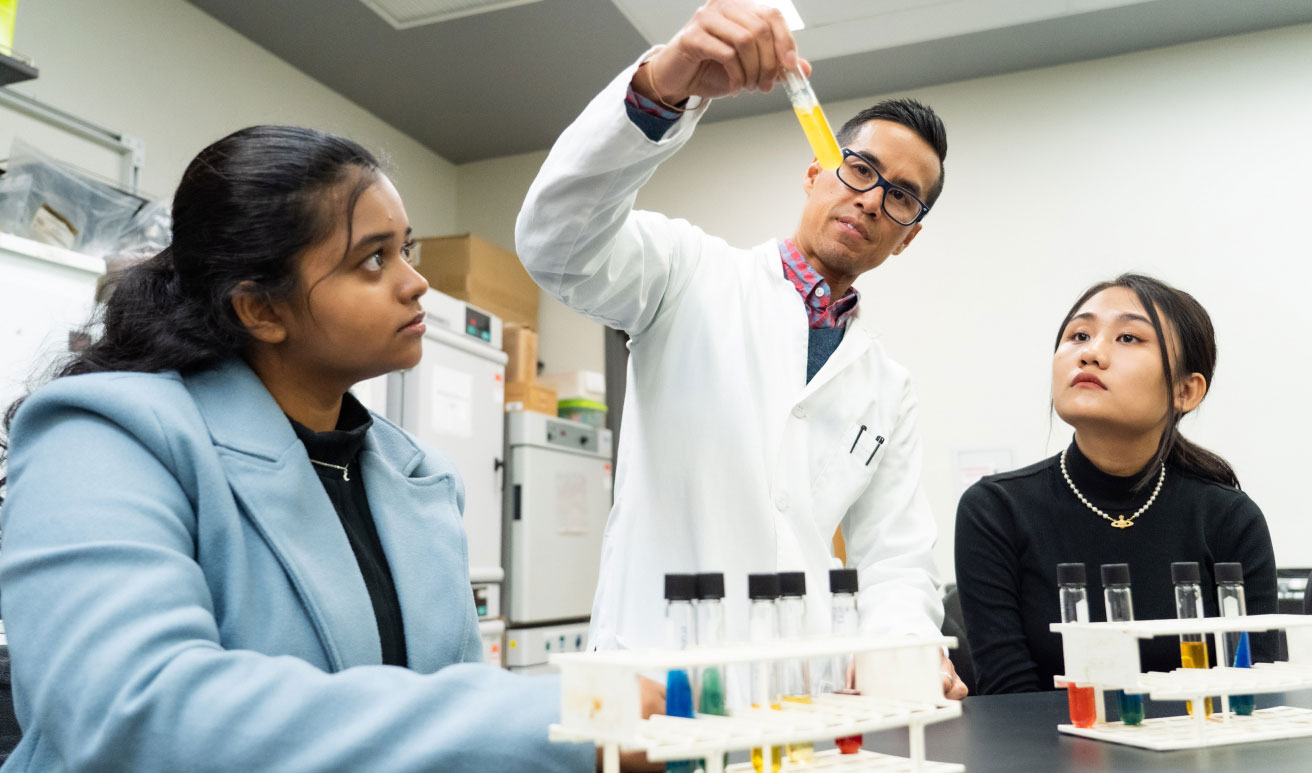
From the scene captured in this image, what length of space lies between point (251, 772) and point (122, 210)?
2.29 m

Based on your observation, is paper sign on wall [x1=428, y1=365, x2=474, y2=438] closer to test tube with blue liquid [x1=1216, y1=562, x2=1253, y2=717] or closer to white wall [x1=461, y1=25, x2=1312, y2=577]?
white wall [x1=461, y1=25, x2=1312, y2=577]

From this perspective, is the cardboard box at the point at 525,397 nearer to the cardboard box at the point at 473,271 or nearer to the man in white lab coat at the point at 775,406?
the cardboard box at the point at 473,271

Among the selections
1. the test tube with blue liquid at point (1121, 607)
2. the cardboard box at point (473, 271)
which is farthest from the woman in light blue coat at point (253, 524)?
the cardboard box at point (473, 271)

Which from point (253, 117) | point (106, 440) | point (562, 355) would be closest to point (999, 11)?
point (562, 355)

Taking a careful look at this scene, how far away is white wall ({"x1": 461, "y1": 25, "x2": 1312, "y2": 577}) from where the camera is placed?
3.48 m

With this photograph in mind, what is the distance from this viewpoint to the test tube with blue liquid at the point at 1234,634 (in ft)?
3.13

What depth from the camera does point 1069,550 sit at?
4.87ft

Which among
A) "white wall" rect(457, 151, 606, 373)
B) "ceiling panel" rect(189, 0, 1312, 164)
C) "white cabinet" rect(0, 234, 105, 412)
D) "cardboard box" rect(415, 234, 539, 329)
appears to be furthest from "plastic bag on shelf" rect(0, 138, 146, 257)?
"white wall" rect(457, 151, 606, 373)

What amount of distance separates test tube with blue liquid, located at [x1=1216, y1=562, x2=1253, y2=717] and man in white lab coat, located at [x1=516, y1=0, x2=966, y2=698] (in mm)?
339

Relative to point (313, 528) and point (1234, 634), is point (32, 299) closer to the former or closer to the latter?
point (313, 528)

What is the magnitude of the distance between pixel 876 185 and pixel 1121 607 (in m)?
0.78

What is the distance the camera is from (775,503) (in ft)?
4.67

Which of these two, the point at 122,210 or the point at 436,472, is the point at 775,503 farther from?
the point at 122,210

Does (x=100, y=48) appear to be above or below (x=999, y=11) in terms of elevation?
below
